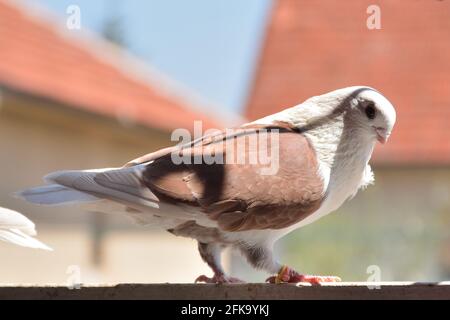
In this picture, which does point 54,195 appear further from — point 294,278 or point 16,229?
point 294,278

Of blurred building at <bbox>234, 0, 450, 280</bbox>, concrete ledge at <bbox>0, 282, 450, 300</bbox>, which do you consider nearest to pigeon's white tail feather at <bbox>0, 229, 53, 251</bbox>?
concrete ledge at <bbox>0, 282, 450, 300</bbox>

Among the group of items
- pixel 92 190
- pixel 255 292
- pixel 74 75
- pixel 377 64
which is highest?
pixel 377 64

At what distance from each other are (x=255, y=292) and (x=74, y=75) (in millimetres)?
7214

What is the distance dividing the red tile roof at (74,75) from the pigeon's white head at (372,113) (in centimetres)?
492

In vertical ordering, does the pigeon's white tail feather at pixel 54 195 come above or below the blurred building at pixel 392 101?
below

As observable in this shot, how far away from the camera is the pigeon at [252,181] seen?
230 centimetres

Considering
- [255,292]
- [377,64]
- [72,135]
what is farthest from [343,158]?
[377,64]

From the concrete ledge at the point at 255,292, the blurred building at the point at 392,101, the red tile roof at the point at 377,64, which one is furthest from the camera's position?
the red tile roof at the point at 377,64

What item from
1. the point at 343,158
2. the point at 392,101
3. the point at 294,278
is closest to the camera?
the point at 294,278

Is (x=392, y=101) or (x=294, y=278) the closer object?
(x=294, y=278)

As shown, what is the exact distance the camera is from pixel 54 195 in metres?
2.28

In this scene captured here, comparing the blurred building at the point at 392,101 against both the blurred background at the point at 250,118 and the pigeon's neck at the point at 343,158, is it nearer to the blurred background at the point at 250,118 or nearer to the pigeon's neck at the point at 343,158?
the blurred background at the point at 250,118

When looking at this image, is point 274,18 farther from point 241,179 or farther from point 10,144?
point 241,179

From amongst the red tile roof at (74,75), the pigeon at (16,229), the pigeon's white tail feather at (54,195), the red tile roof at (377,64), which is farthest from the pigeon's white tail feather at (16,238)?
the red tile roof at (377,64)
